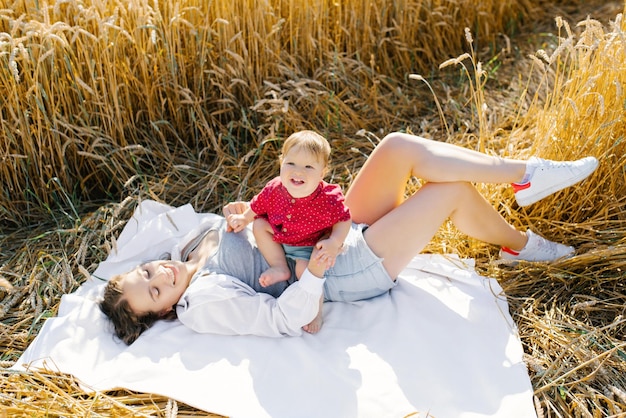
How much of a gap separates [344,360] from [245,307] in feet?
1.18

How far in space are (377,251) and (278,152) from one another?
1.11 m

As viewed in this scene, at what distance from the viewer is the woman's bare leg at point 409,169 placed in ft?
7.55

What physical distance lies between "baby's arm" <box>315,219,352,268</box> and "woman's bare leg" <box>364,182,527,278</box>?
178 millimetres

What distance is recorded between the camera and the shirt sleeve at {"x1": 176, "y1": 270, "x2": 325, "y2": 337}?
2.11 m

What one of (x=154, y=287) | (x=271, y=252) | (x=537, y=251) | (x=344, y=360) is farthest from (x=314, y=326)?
(x=537, y=251)

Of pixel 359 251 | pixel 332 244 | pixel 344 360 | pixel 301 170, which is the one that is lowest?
pixel 344 360

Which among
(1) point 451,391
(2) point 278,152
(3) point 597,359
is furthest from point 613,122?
(2) point 278,152

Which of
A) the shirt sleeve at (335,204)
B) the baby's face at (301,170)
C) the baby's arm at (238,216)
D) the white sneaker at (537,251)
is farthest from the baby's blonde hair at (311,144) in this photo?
the white sneaker at (537,251)

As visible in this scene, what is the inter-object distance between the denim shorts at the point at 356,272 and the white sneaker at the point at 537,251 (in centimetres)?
51

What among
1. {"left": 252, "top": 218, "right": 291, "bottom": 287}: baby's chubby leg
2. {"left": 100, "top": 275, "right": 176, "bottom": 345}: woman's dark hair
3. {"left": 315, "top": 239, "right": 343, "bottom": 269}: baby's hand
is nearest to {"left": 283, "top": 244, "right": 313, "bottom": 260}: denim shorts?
{"left": 252, "top": 218, "right": 291, "bottom": 287}: baby's chubby leg

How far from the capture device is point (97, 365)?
7.19 feet

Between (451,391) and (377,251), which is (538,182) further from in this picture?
(451,391)

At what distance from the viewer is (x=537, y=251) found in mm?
2525

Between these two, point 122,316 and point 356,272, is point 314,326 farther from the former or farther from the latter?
point 122,316
